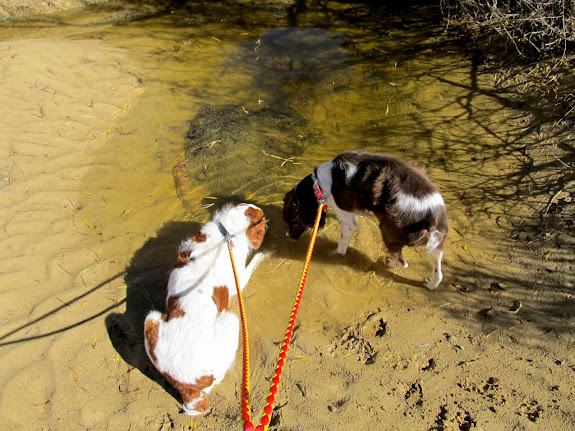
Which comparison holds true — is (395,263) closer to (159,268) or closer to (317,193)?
(317,193)

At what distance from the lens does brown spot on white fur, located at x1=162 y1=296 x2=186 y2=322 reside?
294 centimetres

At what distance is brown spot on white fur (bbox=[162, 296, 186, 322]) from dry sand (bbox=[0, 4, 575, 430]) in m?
0.57

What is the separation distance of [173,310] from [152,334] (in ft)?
0.79

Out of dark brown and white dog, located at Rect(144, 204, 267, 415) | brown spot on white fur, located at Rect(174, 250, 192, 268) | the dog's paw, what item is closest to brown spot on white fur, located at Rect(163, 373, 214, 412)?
dark brown and white dog, located at Rect(144, 204, 267, 415)

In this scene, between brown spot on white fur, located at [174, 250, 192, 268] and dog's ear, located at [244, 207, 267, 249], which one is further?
dog's ear, located at [244, 207, 267, 249]

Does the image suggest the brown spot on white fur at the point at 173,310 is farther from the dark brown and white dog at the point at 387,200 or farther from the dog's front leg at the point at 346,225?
the dog's front leg at the point at 346,225

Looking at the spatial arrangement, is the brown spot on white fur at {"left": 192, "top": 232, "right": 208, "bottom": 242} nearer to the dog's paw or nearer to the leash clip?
the leash clip

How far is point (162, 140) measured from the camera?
5.15 m

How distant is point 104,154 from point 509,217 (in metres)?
5.23

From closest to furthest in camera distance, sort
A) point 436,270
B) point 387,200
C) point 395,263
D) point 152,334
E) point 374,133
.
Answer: point 152,334 < point 387,200 < point 436,270 < point 395,263 < point 374,133

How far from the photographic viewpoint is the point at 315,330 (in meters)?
3.32

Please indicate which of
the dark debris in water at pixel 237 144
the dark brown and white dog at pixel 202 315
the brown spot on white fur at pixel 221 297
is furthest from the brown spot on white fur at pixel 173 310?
the dark debris in water at pixel 237 144

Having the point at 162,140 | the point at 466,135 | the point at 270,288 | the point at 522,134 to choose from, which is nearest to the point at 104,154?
the point at 162,140

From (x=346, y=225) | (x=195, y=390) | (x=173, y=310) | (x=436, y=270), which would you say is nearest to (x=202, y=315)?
(x=173, y=310)
